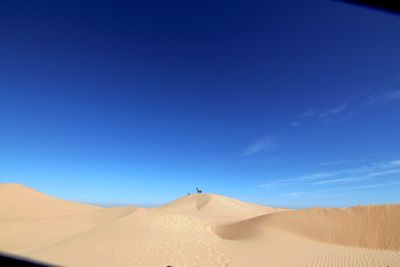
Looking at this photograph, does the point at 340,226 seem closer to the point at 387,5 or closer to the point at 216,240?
the point at 216,240

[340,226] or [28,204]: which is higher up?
[28,204]

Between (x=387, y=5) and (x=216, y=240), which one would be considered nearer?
(x=387, y=5)

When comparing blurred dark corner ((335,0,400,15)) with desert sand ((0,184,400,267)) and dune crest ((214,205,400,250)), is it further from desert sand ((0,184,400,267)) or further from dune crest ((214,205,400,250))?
dune crest ((214,205,400,250))

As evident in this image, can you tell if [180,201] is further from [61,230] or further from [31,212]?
[61,230]

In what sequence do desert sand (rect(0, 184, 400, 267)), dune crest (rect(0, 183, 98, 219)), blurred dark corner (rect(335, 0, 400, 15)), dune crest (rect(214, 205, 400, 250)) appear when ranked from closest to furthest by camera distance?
blurred dark corner (rect(335, 0, 400, 15)) → desert sand (rect(0, 184, 400, 267)) → dune crest (rect(214, 205, 400, 250)) → dune crest (rect(0, 183, 98, 219))

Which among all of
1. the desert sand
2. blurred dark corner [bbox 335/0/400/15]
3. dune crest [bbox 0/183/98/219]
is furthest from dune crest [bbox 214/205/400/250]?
dune crest [bbox 0/183/98/219]

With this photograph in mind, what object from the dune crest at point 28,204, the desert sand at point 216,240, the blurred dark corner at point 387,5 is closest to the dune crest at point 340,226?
the desert sand at point 216,240

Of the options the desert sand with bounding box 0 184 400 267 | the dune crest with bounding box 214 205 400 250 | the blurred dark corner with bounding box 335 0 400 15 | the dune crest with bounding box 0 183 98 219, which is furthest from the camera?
the dune crest with bounding box 0 183 98 219

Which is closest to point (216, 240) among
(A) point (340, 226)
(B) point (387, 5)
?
(A) point (340, 226)

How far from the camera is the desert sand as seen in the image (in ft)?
38.0

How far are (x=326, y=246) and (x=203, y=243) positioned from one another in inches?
317

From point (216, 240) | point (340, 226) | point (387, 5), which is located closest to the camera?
point (387, 5)

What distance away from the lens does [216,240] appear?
16.2 meters

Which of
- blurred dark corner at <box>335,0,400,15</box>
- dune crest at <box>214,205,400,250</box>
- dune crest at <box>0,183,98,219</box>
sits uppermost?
dune crest at <box>0,183,98,219</box>
